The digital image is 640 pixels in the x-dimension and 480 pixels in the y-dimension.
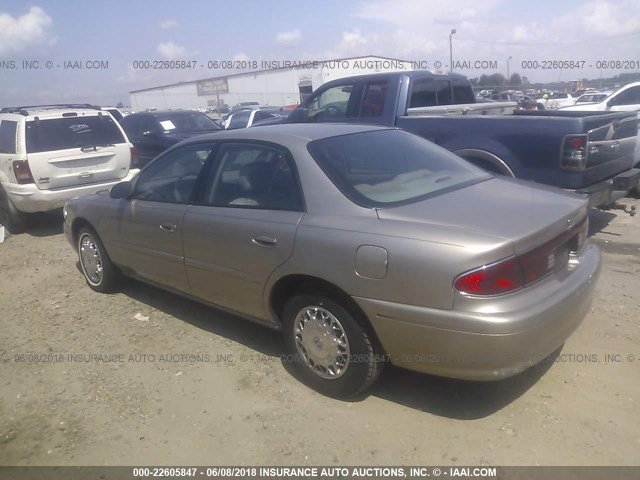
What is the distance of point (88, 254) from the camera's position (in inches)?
207

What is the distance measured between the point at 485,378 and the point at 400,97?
4.76 metres

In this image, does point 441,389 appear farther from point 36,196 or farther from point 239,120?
point 239,120

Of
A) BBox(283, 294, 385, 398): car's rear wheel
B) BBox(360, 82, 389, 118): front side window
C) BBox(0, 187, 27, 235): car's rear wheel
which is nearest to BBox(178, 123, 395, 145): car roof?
BBox(283, 294, 385, 398): car's rear wheel

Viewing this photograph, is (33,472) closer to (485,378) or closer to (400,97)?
(485,378)

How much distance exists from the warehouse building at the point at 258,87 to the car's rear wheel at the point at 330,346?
98.2 feet

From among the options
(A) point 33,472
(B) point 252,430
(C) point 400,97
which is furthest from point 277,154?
(C) point 400,97

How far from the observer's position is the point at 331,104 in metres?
7.61

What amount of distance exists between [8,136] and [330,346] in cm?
658

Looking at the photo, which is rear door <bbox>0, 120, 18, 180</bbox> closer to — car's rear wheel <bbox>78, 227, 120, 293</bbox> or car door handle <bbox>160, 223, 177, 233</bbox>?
car's rear wheel <bbox>78, 227, 120, 293</bbox>

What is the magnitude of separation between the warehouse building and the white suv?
25.7 metres

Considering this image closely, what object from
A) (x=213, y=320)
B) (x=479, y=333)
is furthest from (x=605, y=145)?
(x=213, y=320)

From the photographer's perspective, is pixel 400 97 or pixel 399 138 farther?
pixel 400 97

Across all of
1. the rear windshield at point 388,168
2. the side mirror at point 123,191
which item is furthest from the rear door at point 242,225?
the side mirror at point 123,191

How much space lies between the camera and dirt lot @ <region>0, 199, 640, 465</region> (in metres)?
2.83
